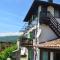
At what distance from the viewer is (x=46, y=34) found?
29.5 m

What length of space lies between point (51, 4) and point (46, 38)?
4.19 meters

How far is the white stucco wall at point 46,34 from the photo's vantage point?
29.1m

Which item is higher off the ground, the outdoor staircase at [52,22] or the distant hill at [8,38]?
the outdoor staircase at [52,22]

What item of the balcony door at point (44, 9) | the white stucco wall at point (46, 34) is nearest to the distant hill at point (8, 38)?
the white stucco wall at point (46, 34)

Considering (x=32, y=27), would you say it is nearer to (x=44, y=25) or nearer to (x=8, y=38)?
(x=44, y=25)

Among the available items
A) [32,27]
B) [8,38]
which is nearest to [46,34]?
[32,27]

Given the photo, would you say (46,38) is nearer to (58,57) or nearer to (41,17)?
(41,17)

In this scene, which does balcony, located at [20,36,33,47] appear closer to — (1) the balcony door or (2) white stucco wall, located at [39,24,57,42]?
(2) white stucco wall, located at [39,24,57,42]

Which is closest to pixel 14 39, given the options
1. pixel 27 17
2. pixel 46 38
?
pixel 27 17

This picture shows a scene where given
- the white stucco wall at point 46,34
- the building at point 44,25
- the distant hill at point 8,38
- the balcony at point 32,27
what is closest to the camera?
the building at point 44,25

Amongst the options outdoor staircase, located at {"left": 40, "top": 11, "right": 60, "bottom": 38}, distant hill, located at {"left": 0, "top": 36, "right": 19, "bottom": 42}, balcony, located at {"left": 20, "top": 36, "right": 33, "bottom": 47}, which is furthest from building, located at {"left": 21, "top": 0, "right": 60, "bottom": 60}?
distant hill, located at {"left": 0, "top": 36, "right": 19, "bottom": 42}

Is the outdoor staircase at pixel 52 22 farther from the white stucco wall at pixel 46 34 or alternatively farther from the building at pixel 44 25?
the white stucco wall at pixel 46 34

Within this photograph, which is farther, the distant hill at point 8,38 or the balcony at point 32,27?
the distant hill at point 8,38

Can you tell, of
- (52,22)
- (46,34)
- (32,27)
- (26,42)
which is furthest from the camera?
(32,27)
